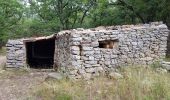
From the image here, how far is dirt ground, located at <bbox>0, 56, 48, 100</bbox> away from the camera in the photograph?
10738mm

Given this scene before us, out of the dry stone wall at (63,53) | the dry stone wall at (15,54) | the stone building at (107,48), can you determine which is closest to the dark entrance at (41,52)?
the dry stone wall at (15,54)

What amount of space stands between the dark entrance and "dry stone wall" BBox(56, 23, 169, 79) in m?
6.41

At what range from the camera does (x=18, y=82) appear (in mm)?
13062

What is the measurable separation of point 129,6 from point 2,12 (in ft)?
42.6

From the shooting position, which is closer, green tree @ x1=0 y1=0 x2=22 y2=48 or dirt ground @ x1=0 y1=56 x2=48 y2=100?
dirt ground @ x1=0 y1=56 x2=48 y2=100

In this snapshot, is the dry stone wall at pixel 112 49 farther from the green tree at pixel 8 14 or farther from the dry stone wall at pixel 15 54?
the green tree at pixel 8 14

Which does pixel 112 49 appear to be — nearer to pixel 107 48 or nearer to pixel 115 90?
pixel 107 48

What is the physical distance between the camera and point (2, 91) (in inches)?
450

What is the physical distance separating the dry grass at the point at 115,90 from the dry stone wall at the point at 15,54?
5.34 meters

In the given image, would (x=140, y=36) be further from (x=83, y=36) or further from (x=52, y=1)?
(x=52, y=1)

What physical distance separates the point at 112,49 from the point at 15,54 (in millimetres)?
5476

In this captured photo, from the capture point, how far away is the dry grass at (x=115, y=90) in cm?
902

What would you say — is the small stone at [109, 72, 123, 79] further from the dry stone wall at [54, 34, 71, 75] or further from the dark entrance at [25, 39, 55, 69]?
the dark entrance at [25, 39, 55, 69]

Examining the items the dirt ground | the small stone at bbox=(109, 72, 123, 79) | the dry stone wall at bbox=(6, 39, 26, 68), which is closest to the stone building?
the small stone at bbox=(109, 72, 123, 79)
